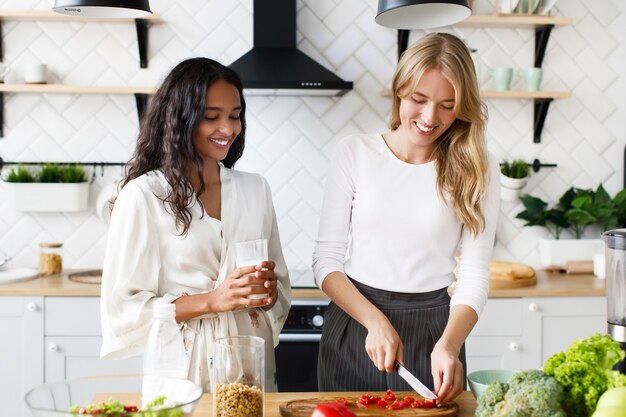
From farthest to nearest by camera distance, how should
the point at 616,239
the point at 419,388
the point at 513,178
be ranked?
the point at 513,178 < the point at 419,388 < the point at 616,239

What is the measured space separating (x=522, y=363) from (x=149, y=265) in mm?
1952

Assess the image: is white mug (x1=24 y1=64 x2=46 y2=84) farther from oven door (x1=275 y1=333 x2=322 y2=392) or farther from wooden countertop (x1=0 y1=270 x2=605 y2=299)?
oven door (x1=275 y1=333 x2=322 y2=392)

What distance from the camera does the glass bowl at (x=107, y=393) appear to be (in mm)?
1155

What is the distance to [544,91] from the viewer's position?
12.1ft

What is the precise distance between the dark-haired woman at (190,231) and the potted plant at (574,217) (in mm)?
2011

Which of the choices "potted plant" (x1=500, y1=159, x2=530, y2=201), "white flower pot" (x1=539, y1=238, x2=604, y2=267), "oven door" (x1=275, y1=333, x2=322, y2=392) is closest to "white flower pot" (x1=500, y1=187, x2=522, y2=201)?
"potted plant" (x1=500, y1=159, x2=530, y2=201)

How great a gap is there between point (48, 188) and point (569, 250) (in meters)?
2.46

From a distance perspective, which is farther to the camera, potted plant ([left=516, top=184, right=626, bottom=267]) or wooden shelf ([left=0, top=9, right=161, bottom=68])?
potted plant ([left=516, top=184, right=626, bottom=267])

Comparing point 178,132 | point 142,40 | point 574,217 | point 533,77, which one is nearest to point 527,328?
point 574,217

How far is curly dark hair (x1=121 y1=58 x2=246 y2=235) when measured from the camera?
1.86 meters

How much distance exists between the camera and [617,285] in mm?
1529

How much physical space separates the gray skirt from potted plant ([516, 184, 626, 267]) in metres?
1.79

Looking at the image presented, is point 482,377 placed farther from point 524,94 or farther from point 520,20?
point 520,20

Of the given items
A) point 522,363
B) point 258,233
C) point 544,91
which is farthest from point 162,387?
point 544,91
